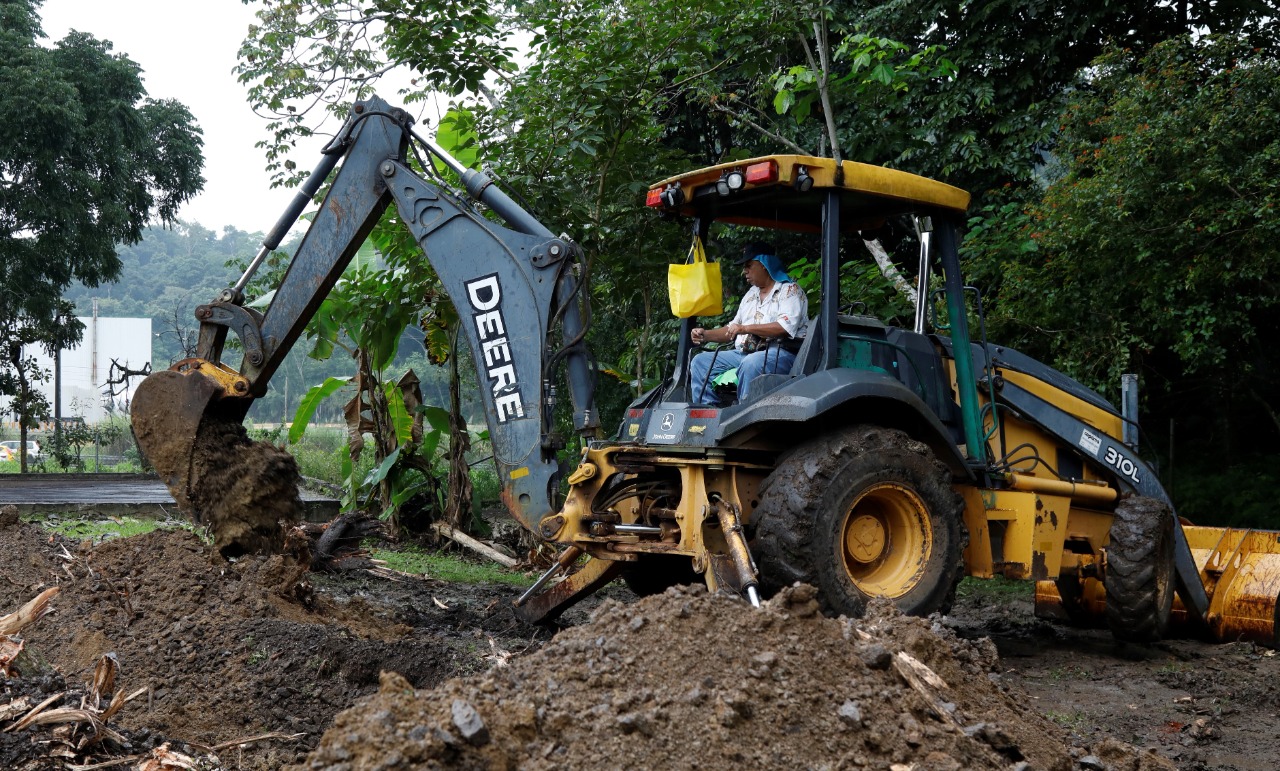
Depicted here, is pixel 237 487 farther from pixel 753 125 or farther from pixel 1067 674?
pixel 753 125

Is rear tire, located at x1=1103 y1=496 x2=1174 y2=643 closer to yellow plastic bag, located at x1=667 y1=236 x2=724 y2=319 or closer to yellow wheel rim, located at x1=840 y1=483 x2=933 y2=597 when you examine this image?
yellow wheel rim, located at x1=840 y1=483 x2=933 y2=597

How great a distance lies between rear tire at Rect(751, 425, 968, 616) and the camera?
529 centimetres

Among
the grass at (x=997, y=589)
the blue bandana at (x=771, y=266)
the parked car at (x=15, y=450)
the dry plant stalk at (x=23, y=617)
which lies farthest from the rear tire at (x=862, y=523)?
the parked car at (x=15, y=450)

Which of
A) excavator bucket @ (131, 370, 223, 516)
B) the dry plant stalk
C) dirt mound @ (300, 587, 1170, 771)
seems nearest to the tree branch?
excavator bucket @ (131, 370, 223, 516)

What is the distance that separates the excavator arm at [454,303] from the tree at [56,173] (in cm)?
1537

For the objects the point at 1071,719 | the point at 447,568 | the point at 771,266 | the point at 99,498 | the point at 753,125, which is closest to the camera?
the point at 1071,719

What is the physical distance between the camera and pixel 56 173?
21891 mm

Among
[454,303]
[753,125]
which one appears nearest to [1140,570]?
[454,303]

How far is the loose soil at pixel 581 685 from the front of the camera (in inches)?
117

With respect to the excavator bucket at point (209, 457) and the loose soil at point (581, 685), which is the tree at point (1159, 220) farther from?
the excavator bucket at point (209, 457)

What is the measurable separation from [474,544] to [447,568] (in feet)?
3.18

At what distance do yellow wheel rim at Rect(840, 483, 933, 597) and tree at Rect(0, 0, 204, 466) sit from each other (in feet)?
60.6

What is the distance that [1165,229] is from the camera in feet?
27.7

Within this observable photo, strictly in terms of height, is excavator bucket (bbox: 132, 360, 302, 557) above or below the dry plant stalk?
above
